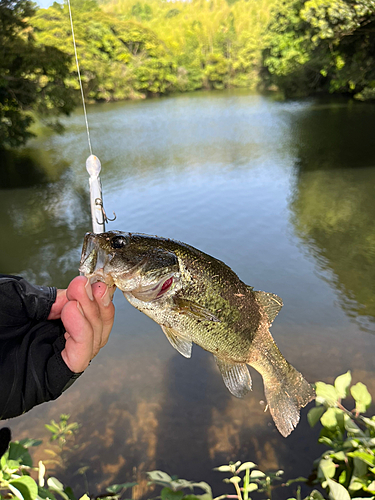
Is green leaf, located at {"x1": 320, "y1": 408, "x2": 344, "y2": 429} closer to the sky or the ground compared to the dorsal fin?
closer to the ground

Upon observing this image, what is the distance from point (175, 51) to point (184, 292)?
247 feet

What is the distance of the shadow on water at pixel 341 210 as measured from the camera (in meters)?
7.93

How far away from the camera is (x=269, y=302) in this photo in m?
1.99

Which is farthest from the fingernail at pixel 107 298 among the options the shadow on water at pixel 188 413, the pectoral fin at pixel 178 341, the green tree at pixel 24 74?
the green tree at pixel 24 74

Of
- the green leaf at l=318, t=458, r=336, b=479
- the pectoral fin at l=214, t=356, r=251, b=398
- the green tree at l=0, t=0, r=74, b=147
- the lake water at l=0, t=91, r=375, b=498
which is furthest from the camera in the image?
the green tree at l=0, t=0, r=74, b=147

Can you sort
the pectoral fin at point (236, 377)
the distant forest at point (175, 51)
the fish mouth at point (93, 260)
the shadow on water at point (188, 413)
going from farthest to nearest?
the distant forest at point (175, 51) → the shadow on water at point (188, 413) → the pectoral fin at point (236, 377) → the fish mouth at point (93, 260)

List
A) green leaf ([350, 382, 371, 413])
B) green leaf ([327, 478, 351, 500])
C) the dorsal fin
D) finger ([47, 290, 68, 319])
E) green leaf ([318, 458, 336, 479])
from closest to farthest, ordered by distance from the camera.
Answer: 1. the dorsal fin
2. finger ([47, 290, 68, 319])
3. green leaf ([327, 478, 351, 500])
4. green leaf ([318, 458, 336, 479])
5. green leaf ([350, 382, 371, 413])

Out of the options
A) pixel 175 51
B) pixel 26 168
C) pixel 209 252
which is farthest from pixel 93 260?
pixel 175 51

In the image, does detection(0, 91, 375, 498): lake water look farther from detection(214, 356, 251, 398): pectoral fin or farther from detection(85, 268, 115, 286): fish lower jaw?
detection(85, 268, 115, 286): fish lower jaw

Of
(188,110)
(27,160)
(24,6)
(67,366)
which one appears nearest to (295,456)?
(67,366)

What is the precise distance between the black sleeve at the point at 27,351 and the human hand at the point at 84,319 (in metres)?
0.09

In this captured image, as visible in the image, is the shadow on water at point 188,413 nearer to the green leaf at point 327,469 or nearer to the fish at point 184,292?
the green leaf at point 327,469

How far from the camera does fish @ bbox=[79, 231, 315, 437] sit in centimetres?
171

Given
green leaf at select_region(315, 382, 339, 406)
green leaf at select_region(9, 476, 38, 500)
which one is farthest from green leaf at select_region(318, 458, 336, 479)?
green leaf at select_region(9, 476, 38, 500)
